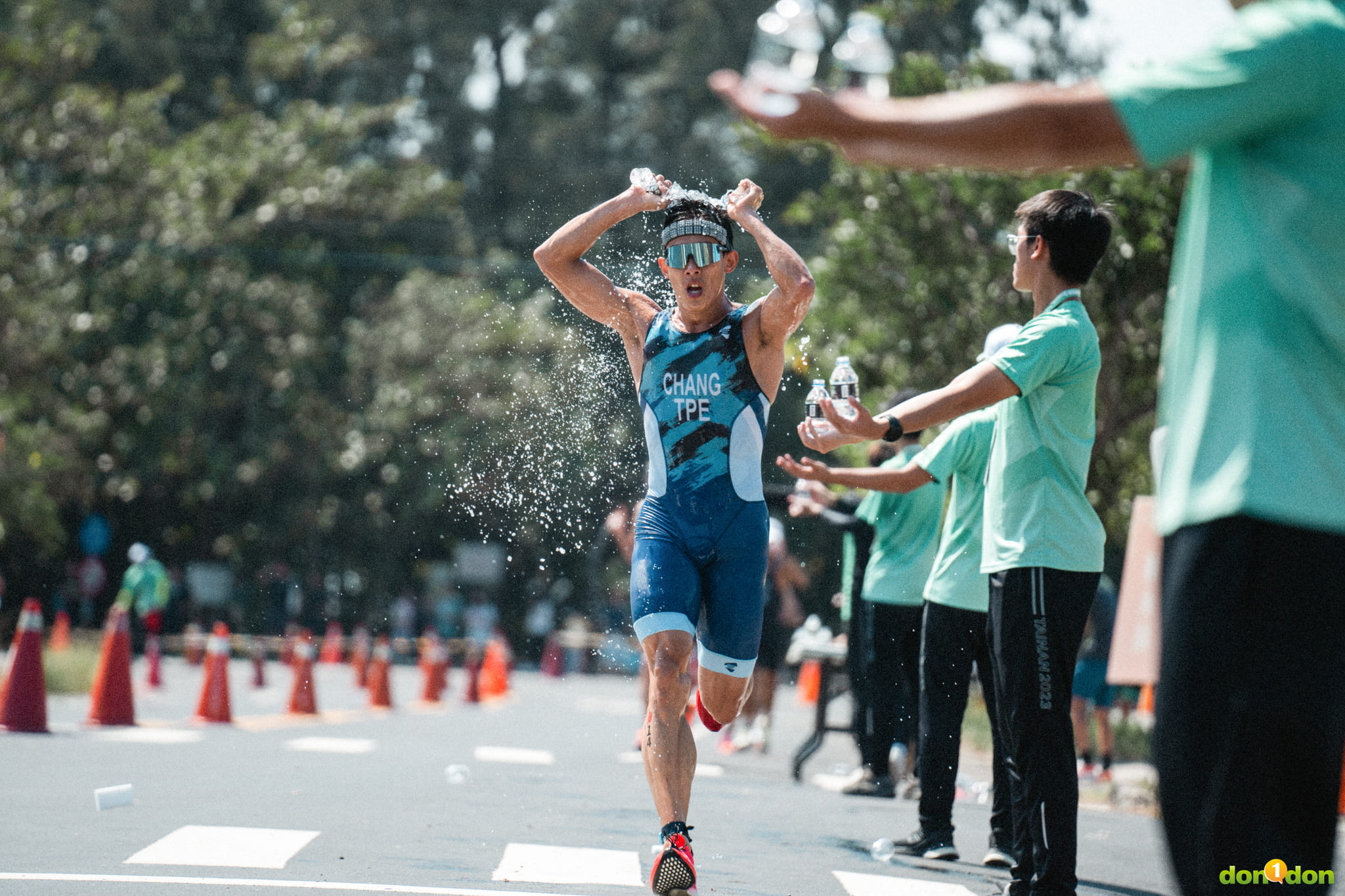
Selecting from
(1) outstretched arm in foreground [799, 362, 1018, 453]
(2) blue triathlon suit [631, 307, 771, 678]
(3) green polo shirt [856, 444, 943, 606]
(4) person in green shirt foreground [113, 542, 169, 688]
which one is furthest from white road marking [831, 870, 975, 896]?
(4) person in green shirt foreground [113, 542, 169, 688]

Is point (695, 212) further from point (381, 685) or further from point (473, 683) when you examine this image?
point (473, 683)

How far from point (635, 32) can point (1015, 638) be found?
42.7m

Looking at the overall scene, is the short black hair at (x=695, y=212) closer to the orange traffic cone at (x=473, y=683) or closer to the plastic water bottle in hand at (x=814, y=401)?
the plastic water bottle in hand at (x=814, y=401)

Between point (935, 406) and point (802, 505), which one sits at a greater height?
point (935, 406)

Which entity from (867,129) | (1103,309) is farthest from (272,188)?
(867,129)

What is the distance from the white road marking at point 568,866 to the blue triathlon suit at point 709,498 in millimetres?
853

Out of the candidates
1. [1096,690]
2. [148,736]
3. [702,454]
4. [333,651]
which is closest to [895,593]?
[702,454]

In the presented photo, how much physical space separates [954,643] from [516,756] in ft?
18.2

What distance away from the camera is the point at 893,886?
605 centimetres

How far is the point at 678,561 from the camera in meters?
5.66

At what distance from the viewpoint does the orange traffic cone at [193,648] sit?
27969 mm

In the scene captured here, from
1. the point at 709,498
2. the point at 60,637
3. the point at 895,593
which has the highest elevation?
the point at 709,498

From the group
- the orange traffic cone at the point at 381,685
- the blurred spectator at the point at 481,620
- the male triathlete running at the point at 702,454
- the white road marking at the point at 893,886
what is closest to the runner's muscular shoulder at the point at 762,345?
the male triathlete running at the point at 702,454

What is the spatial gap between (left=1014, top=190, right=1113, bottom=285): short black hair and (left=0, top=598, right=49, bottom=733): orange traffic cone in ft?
28.8
